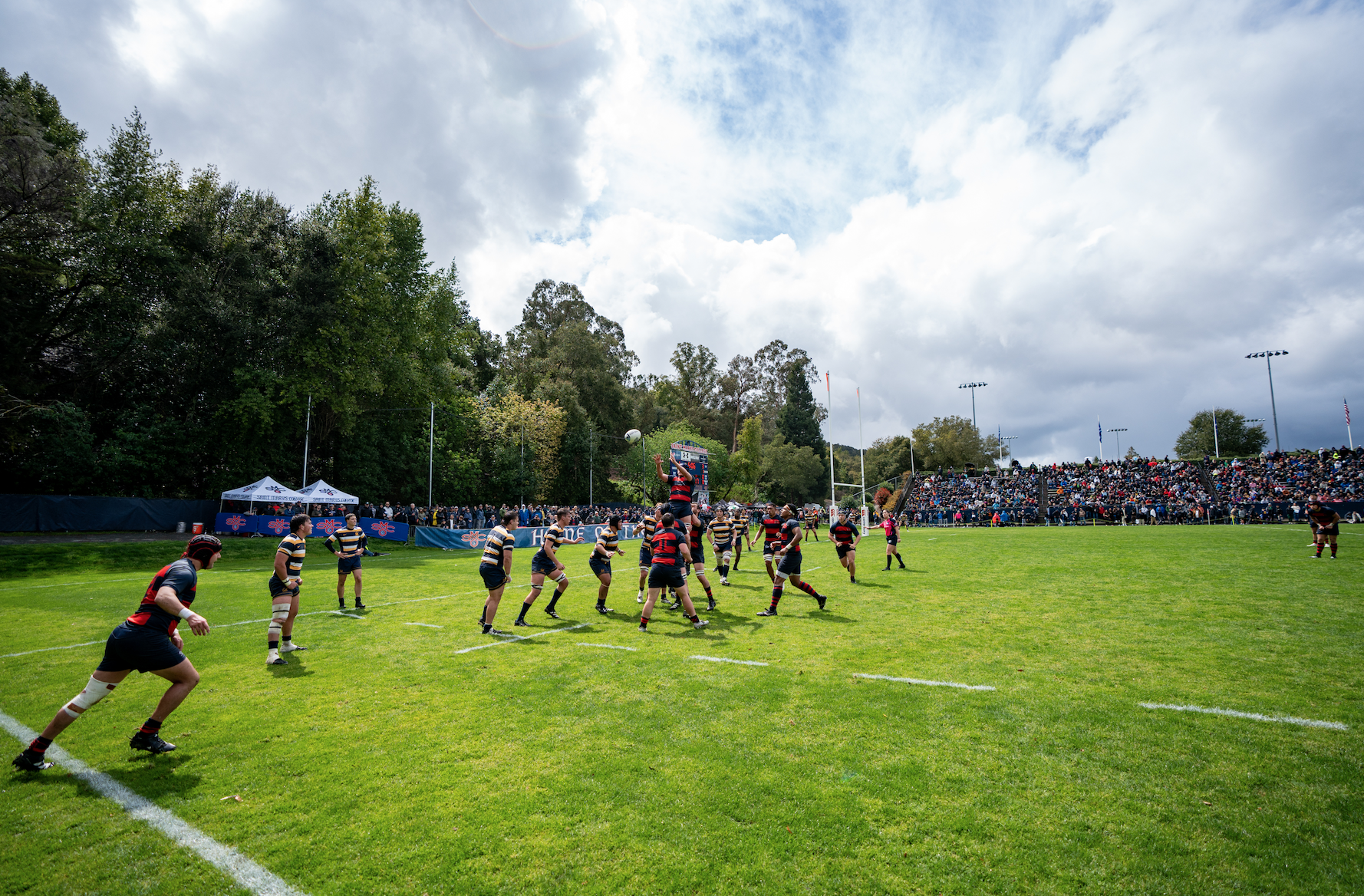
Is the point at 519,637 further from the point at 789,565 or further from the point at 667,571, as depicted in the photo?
the point at 789,565

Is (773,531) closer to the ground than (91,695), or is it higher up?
higher up

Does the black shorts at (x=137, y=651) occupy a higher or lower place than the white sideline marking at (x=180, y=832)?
higher

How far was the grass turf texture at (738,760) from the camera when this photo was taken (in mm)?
3504

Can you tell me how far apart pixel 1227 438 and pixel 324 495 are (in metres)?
101

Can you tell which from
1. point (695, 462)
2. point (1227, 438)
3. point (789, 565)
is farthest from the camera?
point (1227, 438)

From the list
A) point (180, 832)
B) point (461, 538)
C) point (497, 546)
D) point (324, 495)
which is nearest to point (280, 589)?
point (497, 546)

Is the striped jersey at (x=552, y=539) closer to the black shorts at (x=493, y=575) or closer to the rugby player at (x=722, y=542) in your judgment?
the black shorts at (x=493, y=575)

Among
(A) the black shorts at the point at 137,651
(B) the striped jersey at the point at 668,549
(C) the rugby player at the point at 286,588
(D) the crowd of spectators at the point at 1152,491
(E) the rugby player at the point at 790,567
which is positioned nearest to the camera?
(A) the black shorts at the point at 137,651

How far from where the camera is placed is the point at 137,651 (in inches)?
202

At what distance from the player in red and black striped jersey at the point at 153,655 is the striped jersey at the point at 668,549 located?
6.12 metres

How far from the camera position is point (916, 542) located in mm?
28375

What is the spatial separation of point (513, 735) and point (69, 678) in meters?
6.49

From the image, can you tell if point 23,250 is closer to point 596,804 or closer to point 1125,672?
point 596,804

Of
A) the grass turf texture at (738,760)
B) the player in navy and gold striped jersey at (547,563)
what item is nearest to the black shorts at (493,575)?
the player in navy and gold striped jersey at (547,563)
